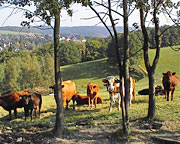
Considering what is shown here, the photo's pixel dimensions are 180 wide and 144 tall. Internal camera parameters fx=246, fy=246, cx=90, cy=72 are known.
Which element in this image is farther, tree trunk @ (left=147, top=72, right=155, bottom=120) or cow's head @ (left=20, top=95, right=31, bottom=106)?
cow's head @ (left=20, top=95, right=31, bottom=106)

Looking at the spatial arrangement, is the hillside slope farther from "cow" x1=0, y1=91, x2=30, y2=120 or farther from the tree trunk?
the tree trunk

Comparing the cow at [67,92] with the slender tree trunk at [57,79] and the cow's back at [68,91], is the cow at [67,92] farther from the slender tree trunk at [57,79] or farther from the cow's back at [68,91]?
the slender tree trunk at [57,79]

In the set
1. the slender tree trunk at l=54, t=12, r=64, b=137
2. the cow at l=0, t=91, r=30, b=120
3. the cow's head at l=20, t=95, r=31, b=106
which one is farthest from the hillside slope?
the slender tree trunk at l=54, t=12, r=64, b=137

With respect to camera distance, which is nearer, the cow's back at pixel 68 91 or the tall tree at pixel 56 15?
the tall tree at pixel 56 15

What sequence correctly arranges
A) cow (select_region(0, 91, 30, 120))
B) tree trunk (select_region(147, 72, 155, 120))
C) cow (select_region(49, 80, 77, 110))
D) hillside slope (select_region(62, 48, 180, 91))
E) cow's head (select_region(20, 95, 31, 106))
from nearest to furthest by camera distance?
1. tree trunk (select_region(147, 72, 155, 120))
2. cow's head (select_region(20, 95, 31, 106))
3. cow (select_region(0, 91, 30, 120))
4. cow (select_region(49, 80, 77, 110))
5. hillside slope (select_region(62, 48, 180, 91))

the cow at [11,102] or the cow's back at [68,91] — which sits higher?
the cow's back at [68,91]

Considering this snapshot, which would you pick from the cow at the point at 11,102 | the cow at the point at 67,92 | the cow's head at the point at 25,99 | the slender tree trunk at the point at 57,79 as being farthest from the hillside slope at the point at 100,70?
the slender tree trunk at the point at 57,79

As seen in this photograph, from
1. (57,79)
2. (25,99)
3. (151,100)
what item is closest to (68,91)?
(25,99)

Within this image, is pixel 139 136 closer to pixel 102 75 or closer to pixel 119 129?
pixel 119 129

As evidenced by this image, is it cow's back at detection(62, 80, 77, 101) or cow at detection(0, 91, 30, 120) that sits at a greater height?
cow's back at detection(62, 80, 77, 101)

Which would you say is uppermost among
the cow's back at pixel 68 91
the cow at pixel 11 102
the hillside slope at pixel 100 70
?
the hillside slope at pixel 100 70

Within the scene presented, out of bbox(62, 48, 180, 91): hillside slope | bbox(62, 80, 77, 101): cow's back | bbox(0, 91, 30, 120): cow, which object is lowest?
bbox(0, 91, 30, 120): cow

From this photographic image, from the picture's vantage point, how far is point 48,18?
8484mm

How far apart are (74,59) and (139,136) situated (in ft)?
298
